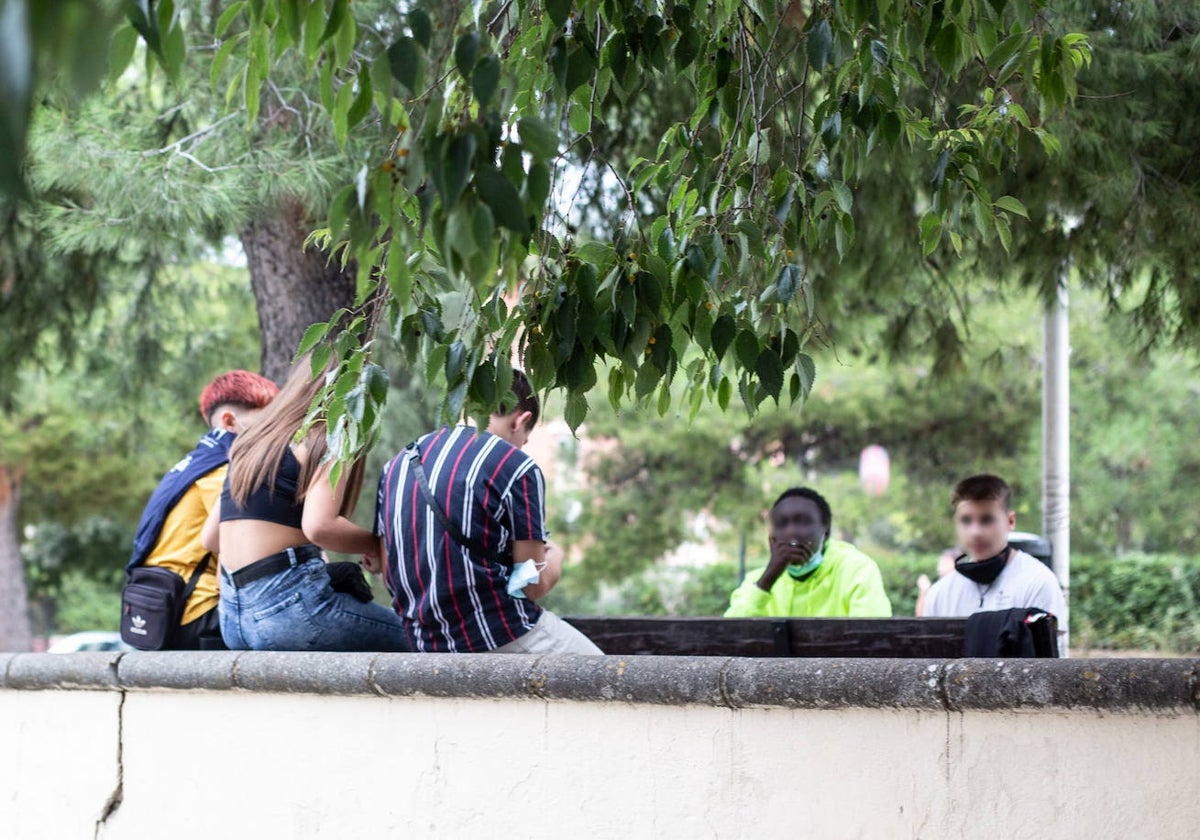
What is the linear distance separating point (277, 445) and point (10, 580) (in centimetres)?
1898

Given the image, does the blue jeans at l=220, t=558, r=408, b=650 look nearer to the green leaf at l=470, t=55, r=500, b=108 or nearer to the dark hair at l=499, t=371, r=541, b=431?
the dark hair at l=499, t=371, r=541, b=431

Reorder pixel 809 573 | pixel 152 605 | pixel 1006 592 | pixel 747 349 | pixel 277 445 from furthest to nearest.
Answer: pixel 809 573
pixel 1006 592
pixel 152 605
pixel 277 445
pixel 747 349

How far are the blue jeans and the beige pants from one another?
0.49 metres

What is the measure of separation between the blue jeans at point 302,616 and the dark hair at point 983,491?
2364 mm

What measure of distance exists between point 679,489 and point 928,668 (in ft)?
57.6

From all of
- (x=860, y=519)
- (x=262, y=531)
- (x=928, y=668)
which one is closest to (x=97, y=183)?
(x=262, y=531)

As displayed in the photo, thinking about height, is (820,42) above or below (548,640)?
above

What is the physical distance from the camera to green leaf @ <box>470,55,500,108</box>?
2.12 meters

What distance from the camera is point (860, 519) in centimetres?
2409

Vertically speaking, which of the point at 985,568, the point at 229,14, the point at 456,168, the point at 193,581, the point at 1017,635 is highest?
the point at 229,14

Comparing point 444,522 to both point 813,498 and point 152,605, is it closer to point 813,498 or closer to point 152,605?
point 152,605

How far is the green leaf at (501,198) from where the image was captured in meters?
2.06

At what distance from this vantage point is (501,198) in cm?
206

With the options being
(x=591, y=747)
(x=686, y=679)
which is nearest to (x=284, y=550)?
(x=591, y=747)
